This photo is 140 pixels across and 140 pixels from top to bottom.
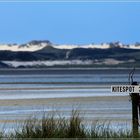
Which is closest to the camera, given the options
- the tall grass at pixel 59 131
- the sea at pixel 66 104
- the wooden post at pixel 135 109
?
the tall grass at pixel 59 131

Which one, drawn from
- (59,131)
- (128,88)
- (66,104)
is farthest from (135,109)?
(66,104)

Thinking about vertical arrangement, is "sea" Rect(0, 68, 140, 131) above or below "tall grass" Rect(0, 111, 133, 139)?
above

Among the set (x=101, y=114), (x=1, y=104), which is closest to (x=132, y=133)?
(x=101, y=114)

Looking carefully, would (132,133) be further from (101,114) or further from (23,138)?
(101,114)

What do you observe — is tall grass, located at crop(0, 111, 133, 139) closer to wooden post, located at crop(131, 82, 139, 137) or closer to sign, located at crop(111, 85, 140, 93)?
wooden post, located at crop(131, 82, 139, 137)

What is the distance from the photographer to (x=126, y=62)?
152500 millimetres

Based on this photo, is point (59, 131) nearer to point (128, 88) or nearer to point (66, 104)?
point (128, 88)

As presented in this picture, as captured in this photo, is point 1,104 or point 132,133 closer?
point 132,133

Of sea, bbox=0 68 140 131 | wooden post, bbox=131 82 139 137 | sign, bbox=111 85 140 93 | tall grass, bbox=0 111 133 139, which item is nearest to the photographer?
tall grass, bbox=0 111 133 139

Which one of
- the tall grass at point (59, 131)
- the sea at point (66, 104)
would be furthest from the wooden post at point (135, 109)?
the sea at point (66, 104)

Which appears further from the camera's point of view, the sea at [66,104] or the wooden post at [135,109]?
the sea at [66,104]

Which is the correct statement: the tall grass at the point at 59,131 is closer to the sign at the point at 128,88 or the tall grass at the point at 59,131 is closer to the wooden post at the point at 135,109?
the wooden post at the point at 135,109

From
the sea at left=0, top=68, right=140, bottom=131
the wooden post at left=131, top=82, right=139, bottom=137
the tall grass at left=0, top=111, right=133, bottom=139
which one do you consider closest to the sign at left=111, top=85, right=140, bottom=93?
the wooden post at left=131, top=82, right=139, bottom=137

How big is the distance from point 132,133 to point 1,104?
19.9 m
